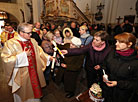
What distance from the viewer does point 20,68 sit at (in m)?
1.84

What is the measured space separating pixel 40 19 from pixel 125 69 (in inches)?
530

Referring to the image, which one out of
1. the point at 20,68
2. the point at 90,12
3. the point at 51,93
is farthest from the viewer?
the point at 90,12

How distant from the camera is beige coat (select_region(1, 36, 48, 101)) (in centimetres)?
165

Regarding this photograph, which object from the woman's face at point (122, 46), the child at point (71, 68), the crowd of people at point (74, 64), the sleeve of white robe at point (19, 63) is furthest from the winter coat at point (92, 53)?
the sleeve of white robe at point (19, 63)

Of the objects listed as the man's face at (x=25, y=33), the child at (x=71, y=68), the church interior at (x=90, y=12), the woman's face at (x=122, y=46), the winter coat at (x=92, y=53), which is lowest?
the child at (x=71, y=68)

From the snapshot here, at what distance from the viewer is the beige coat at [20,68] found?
1.65 meters

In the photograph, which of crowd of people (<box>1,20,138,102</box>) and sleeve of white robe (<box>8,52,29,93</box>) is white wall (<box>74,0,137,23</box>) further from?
sleeve of white robe (<box>8,52,29,93</box>)

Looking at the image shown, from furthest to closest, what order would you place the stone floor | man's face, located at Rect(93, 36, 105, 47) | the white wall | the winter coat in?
the white wall < the stone floor < the winter coat < man's face, located at Rect(93, 36, 105, 47)

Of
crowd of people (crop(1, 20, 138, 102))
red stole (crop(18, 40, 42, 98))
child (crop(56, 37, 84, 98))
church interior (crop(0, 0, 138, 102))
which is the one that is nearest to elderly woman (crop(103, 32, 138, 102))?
crowd of people (crop(1, 20, 138, 102))

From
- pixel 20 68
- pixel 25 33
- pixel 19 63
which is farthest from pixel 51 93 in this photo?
pixel 25 33

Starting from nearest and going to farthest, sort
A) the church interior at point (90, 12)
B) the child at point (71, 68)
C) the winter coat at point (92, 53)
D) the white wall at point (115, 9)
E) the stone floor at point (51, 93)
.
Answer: the winter coat at point (92, 53) → the child at point (71, 68) → the stone floor at point (51, 93) → the church interior at point (90, 12) → the white wall at point (115, 9)

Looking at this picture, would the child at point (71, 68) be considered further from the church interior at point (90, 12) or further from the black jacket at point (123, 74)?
the church interior at point (90, 12)

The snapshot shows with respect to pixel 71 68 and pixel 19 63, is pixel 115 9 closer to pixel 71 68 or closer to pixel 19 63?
pixel 71 68

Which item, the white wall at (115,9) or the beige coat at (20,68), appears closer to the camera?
the beige coat at (20,68)
